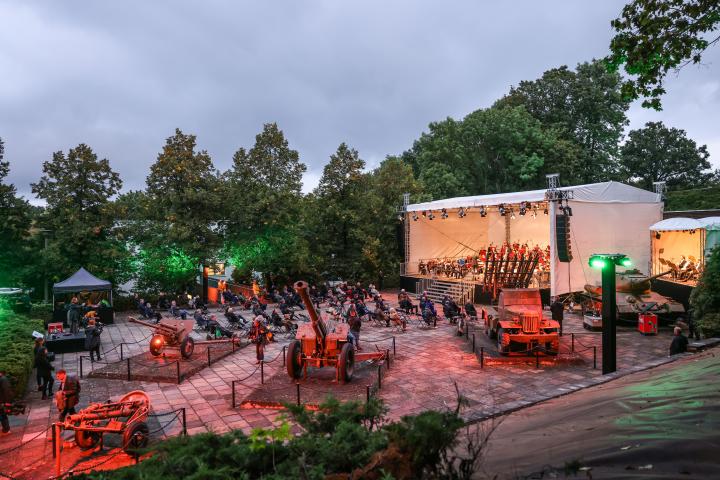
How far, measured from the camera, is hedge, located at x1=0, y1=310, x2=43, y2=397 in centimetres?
978

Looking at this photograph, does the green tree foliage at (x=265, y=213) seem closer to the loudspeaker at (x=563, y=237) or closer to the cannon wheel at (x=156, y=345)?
the cannon wheel at (x=156, y=345)

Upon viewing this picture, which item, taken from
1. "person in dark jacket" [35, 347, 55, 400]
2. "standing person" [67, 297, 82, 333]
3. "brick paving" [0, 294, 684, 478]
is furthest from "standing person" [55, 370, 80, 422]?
"standing person" [67, 297, 82, 333]

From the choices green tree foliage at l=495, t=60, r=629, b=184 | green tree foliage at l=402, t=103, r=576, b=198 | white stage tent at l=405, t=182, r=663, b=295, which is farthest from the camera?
green tree foliage at l=495, t=60, r=629, b=184

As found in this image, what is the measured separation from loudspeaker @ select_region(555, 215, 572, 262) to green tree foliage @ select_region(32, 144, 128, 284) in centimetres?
1949

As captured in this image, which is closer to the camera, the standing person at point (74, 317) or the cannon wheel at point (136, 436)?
the cannon wheel at point (136, 436)

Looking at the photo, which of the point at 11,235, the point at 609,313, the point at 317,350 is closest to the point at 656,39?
the point at 609,313

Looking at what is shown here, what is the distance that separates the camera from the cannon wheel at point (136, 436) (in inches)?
275

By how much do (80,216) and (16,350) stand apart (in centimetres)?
1294

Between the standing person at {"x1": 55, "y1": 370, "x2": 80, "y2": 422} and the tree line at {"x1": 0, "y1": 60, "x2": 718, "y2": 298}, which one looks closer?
the standing person at {"x1": 55, "y1": 370, "x2": 80, "y2": 422}

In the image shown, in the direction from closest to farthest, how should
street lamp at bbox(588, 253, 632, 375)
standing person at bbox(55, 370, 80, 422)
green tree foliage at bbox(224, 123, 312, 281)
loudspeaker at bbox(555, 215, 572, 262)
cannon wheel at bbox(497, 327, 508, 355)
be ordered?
1. standing person at bbox(55, 370, 80, 422)
2. street lamp at bbox(588, 253, 632, 375)
3. cannon wheel at bbox(497, 327, 508, 355)
4. loudspeaker at bbox(555, 215, 572, 262)
5. green tree foliage at bbox(224, 123, 312, 281)

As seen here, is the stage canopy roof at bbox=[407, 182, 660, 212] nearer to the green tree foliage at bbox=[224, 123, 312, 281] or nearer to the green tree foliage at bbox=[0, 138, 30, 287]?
the green tree foliage at bbox=[224, 123, 312, 281]

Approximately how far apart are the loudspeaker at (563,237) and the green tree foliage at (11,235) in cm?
2355

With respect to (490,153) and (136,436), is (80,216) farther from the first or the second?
(490,153)

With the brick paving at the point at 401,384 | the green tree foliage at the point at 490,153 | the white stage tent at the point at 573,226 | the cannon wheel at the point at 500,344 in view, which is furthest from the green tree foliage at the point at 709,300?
the green tree foliage at the point at 490,153
